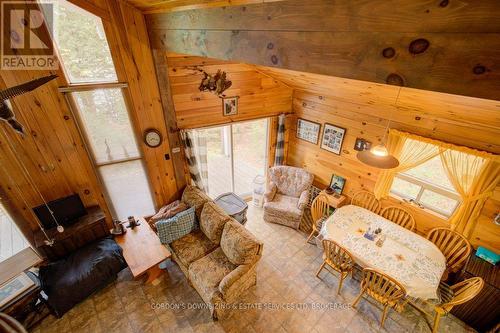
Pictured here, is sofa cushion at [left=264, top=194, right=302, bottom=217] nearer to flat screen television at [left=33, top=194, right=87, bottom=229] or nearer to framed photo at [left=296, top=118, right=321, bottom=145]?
framed photo at [left=296, top=118, right=321, bottom=145]

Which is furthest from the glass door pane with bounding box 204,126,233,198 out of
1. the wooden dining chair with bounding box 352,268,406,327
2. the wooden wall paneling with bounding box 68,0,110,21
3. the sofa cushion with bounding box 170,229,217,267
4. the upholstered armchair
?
the wooden dining chair with bounding box 352,268,406,327

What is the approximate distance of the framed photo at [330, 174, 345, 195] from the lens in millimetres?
4125

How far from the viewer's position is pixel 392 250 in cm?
287

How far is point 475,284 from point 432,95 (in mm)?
2062

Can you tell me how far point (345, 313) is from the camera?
2.94 m

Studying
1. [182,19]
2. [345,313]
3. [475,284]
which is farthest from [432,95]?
[345,313]

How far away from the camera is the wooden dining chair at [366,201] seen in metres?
3.68

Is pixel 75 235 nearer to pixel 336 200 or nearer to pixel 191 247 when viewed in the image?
pixel 191 247

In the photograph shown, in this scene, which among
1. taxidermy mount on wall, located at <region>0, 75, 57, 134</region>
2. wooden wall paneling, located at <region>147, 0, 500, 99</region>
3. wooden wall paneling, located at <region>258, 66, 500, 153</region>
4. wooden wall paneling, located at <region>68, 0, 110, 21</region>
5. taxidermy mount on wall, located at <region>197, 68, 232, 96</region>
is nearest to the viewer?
wooden wall paneling, located at <region>147, 0, 500, 99</region>

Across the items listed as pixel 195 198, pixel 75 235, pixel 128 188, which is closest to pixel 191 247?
pixel 195 198

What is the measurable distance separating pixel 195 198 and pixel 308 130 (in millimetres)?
2466

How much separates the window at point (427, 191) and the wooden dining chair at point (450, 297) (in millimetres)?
952

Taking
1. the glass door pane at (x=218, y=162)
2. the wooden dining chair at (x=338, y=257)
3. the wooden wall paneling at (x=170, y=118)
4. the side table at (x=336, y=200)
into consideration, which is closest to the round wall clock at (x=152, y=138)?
the wooden wall paneling at (x=170, y=118)

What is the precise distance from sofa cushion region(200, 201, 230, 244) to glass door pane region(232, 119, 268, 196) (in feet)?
5.40
